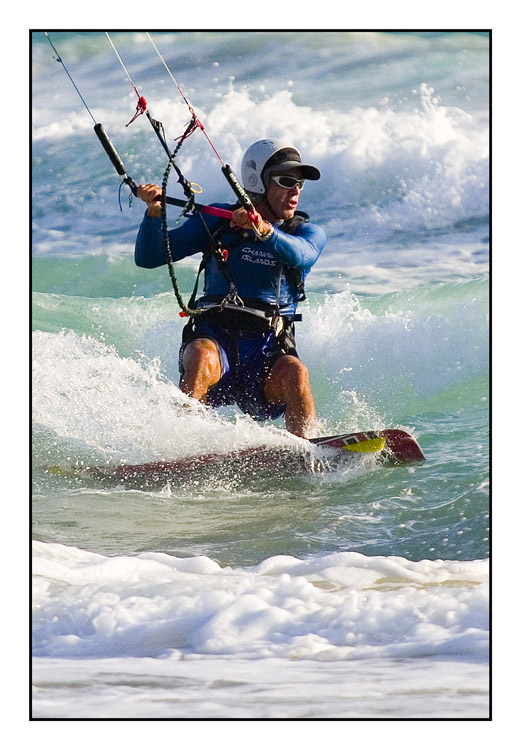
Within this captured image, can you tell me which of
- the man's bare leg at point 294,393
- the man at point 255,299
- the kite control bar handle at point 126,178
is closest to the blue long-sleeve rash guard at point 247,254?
the man at point 255,299

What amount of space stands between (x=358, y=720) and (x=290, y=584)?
553mm

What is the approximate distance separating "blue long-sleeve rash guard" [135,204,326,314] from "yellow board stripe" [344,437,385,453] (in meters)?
0.57

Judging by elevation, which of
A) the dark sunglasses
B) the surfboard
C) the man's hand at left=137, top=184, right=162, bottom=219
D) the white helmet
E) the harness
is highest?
the white helmet

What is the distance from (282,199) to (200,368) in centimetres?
71

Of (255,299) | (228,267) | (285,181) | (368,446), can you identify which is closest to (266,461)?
(368,446)

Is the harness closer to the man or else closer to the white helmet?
the man

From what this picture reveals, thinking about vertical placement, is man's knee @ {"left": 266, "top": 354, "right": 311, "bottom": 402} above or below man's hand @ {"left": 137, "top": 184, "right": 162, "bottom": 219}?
below

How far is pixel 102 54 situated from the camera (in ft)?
12.8

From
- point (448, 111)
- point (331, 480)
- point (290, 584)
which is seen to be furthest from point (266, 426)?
point (448, 111)

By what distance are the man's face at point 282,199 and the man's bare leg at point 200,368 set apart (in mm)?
558

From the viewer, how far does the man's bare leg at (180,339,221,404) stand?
12.9 feet

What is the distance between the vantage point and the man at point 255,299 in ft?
12.9

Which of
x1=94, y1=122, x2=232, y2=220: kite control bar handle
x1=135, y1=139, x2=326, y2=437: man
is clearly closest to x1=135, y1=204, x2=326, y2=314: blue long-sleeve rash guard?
x1=135, y1=139, x2=326, y2=437: man

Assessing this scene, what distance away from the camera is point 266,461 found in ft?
13.0
